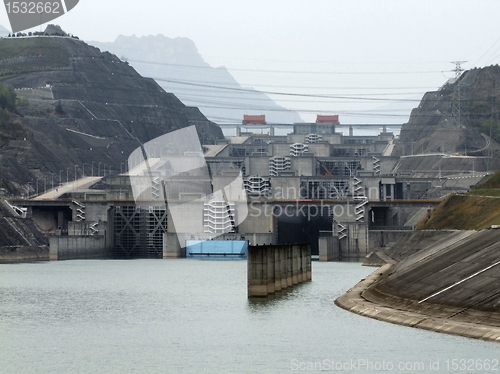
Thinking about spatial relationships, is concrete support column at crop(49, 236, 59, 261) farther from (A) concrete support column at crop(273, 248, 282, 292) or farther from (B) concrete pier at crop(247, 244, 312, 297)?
(A) concrete support column at crop(273, 248, 282, 292)

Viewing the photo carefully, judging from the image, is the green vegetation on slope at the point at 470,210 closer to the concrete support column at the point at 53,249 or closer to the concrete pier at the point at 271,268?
the concrete pier at the point at 271,268

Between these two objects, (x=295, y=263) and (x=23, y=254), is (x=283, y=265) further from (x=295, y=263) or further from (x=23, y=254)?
(x=23, y=254)

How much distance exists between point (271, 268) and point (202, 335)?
2497 centimetres

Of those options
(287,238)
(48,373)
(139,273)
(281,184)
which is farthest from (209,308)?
(281,184)

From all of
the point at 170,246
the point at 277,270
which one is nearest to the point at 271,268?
the point at 277,270

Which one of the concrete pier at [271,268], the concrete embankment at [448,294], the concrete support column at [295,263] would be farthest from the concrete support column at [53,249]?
the concrete embankment at [448,294]

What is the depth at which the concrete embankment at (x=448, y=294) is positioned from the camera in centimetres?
5150

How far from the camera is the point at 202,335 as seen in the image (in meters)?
58.1

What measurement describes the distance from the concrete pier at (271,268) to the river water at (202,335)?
168 centimetres

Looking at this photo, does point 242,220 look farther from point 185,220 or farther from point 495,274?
point 495,274

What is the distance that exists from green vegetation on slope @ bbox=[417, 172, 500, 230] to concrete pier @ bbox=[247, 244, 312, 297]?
20.9 m

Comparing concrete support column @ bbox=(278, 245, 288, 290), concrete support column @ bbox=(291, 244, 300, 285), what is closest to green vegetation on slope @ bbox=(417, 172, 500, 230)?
concrete support column @ bbox=(291, 244, 300, 285)

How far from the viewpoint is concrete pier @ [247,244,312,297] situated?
3100 inches

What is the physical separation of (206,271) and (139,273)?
9633mm
